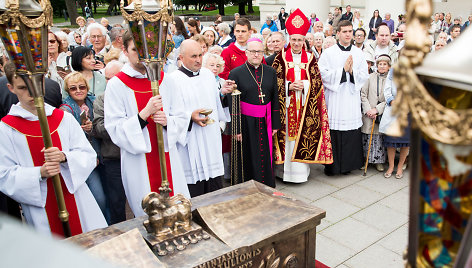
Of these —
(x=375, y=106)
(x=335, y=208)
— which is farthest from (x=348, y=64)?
(x=335, y=208)

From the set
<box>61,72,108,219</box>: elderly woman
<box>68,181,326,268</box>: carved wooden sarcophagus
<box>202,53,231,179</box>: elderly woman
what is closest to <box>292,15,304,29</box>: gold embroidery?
<box>202,53,231,179</box>: elderly woman

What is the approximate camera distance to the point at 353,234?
4.25m

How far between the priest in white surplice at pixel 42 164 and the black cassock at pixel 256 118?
2214 millimetres

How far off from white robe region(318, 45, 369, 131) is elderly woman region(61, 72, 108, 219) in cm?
317

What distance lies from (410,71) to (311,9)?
64.3ft

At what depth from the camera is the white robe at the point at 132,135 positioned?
133 inches

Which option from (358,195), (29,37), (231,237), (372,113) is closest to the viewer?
(29,37)

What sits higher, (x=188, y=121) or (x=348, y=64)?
(x=348, y=64)

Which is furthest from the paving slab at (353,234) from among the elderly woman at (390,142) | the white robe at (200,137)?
the elderly woman at (390,142)

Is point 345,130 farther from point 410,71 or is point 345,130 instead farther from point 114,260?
point 410,71

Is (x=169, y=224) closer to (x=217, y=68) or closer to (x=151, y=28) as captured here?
(x=151, y=28)

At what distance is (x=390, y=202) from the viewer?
4.99 m

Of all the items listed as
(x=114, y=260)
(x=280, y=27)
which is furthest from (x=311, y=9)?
(x=114, y=260)

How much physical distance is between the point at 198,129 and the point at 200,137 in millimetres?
85
